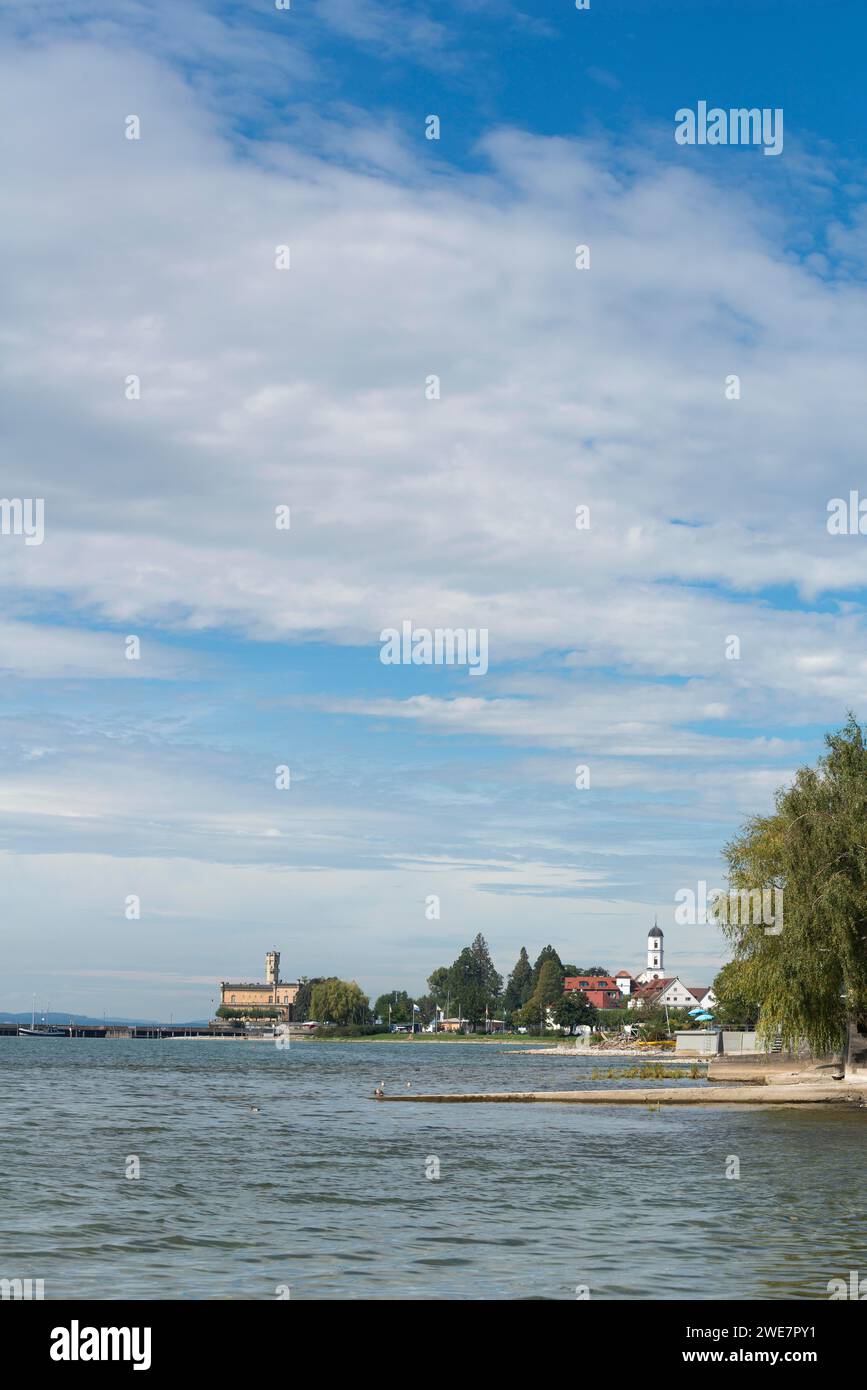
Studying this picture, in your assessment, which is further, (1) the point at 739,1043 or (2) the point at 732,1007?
(2) the point at 732,1007

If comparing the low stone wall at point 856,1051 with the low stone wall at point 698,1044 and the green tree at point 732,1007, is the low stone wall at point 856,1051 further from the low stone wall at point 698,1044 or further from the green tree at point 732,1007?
the low stone wall at point 698,1044

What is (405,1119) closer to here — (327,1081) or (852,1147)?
(852,1147)

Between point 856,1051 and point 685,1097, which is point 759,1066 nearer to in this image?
point 685,1097

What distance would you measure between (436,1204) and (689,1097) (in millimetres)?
36477

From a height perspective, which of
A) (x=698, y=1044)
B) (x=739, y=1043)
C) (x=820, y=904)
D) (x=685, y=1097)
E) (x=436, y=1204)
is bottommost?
(x=698, y=1044)

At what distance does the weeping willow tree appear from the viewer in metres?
54.6

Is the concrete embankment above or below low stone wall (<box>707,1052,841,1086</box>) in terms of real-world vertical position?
above

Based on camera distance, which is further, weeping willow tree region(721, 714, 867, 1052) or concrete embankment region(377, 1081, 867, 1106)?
concrete embankment region(377, 1081, 867, 1106)

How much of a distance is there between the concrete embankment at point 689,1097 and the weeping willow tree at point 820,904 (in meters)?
2.06

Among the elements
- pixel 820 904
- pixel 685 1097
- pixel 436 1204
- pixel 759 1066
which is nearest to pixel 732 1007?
pixel 759 1066

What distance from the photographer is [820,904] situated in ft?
179

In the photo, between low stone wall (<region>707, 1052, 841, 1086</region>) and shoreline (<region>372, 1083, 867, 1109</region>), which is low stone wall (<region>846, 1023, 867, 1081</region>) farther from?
low stone wall (<region>707, 1052, 841, 1086</region>)

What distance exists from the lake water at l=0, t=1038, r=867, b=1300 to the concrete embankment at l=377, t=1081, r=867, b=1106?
259 centimetres

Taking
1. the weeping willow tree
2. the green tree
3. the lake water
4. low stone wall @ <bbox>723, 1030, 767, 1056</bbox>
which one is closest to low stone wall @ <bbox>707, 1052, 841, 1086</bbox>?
the green tree
